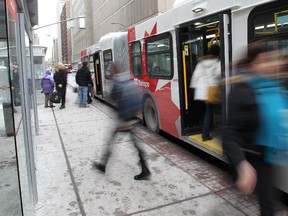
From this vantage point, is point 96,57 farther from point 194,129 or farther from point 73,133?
point 194,129

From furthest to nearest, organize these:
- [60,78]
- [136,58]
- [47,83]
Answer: [60,78] → [47,83] → [136,58]

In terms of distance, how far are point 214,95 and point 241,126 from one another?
2786 millimetres

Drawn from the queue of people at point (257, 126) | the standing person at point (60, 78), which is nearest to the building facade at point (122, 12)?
the standing person at point (60, 78)

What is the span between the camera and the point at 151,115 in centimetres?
742

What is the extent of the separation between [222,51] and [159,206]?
2.23 metres

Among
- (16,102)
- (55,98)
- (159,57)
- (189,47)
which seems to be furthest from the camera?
(55,98)

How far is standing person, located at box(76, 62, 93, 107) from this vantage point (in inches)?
447

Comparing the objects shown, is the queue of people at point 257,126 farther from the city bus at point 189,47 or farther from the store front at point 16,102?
the store front at point 16,102

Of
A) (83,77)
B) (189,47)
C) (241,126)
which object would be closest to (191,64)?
(189,47)

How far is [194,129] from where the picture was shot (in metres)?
5.79

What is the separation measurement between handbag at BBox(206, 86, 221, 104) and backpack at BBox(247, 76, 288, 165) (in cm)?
250

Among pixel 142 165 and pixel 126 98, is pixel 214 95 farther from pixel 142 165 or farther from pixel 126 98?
pixel 142 165

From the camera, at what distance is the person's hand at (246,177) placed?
2102 millimetres

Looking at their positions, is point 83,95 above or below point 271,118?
below
